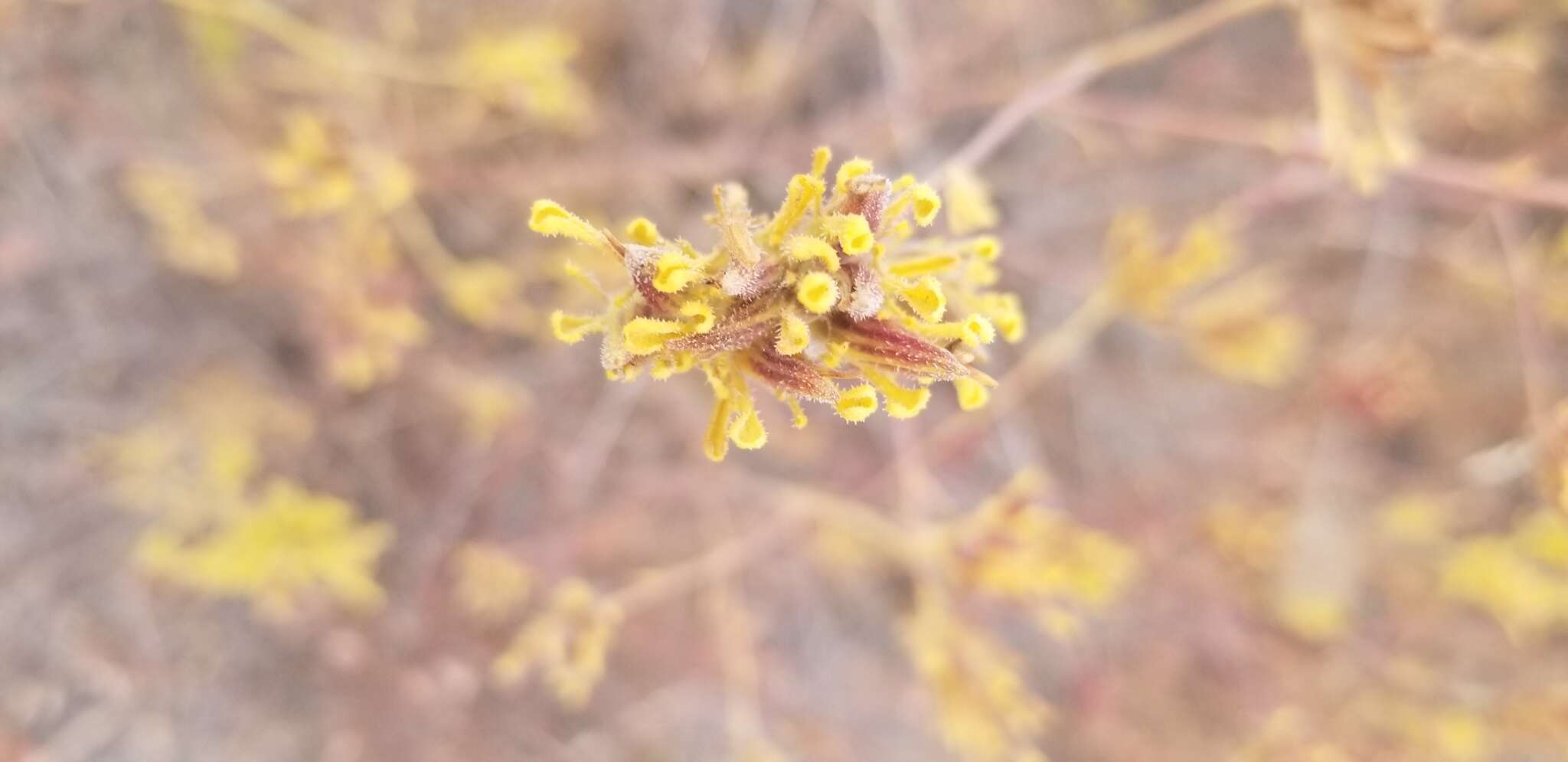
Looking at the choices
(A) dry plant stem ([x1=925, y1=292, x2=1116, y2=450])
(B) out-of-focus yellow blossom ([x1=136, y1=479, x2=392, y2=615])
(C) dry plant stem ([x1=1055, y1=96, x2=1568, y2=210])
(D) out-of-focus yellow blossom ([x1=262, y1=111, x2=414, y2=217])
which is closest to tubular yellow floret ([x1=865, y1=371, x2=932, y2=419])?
(C) dry plant stem ([x1=1055, y1=96, x2=1568, y2=210])

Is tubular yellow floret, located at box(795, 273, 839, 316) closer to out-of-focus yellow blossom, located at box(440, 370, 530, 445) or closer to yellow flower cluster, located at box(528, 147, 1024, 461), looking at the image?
yellow flower cluster, located at box(528, 147, 1024, 461)

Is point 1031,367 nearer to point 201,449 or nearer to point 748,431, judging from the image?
point 748,431

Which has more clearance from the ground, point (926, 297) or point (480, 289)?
point (480, 289)

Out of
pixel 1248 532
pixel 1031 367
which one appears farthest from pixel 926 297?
pixel 1248 532

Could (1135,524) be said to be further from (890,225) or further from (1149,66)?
(890,225)

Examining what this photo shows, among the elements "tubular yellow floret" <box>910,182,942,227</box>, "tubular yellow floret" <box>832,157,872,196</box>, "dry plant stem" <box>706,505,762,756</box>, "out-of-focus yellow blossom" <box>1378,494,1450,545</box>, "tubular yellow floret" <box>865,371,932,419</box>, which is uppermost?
"out-of-focus yellow blossom" <box>1378,494,1450,545</box>
